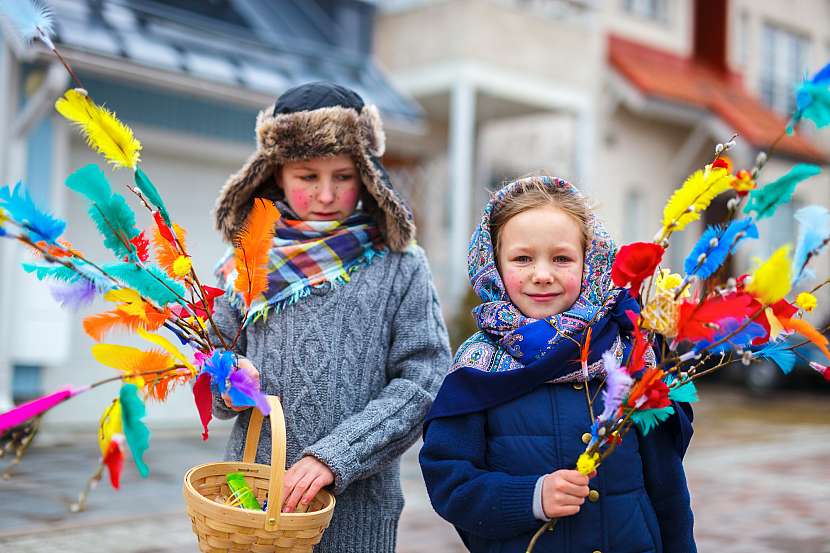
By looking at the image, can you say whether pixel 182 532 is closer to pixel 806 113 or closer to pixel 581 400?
pixel 581 400

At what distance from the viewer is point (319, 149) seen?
7.18ft

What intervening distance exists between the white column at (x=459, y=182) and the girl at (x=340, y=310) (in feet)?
24.9

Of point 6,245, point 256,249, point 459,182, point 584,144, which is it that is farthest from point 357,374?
point 584,144

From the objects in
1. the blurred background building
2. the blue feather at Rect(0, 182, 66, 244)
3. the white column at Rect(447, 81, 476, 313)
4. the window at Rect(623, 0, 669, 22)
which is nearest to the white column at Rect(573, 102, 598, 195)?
the blurred background building

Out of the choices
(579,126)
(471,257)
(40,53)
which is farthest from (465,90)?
(471,257)

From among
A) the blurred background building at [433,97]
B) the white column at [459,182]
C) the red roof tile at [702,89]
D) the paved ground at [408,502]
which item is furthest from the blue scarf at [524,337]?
the red roof tile at [702,89]

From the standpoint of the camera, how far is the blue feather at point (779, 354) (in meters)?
1.80

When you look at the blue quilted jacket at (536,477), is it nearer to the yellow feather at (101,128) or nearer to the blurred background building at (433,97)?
the yellow feather at (101,128)

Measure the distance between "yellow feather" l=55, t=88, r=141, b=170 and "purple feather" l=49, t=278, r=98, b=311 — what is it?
26 cm

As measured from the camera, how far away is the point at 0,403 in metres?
6.59

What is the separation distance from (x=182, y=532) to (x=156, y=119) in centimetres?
426

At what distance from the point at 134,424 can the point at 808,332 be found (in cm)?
121

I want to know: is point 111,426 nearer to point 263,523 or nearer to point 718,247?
point 263,523

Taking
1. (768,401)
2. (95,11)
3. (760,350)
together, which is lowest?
(768,401)
